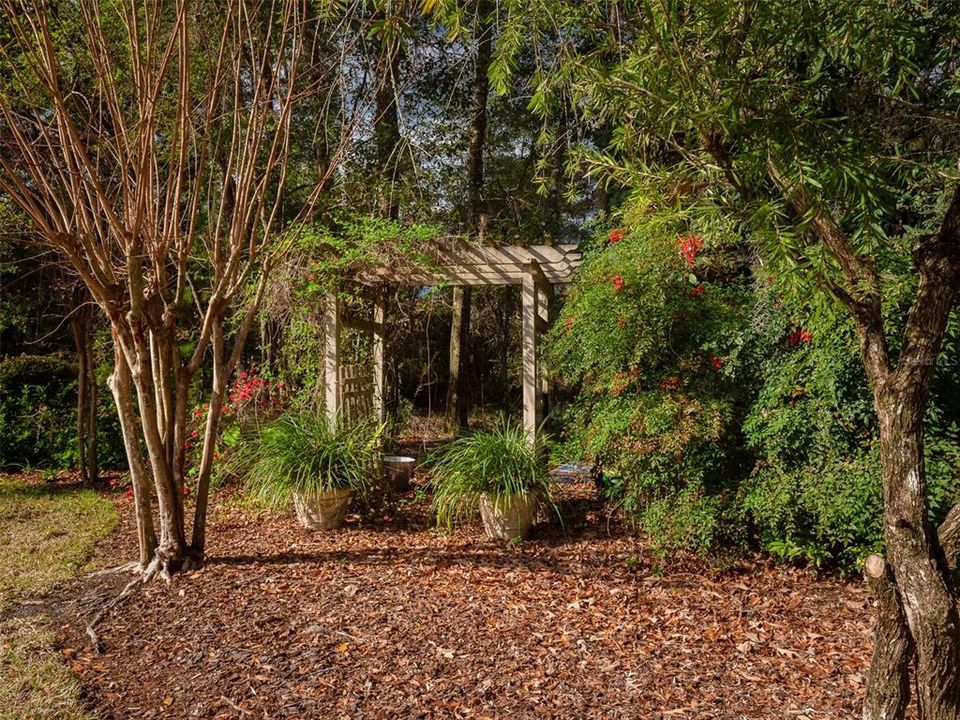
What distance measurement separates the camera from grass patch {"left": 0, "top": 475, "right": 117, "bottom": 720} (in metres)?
2.65

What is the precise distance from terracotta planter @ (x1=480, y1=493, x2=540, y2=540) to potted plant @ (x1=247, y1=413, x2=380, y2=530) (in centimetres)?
102

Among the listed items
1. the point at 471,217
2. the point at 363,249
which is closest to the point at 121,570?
the point at 363,249

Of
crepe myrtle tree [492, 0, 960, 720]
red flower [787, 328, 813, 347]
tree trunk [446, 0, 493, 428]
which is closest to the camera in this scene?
crepe myrtle tree [492, 0, 960, 720]

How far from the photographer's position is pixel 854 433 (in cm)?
374

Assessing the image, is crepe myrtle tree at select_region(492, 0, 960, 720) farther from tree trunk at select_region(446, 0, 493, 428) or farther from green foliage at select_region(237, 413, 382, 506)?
tree trunk at select_region(446, 0, 493, 428)

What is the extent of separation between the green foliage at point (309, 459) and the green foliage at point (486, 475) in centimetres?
62

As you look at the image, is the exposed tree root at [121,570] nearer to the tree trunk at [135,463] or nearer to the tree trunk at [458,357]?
the tree trunk at [135,463]

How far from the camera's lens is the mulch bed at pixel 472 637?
2.62 m

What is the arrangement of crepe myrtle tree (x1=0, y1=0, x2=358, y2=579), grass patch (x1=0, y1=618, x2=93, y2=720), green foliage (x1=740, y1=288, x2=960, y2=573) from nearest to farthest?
grass patch (x1=0, y1=618, x2=93, y2=720) < crepe myrtle tree (x1=0, y1=0, x2=358, y2=579) < green foliage (x1=740, y1=288, x2=960, y2=573)

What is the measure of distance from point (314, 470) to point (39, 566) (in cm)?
176

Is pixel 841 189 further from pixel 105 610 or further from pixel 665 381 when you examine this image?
pixel 105 610

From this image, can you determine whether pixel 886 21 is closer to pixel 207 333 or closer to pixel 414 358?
pixel 207 333

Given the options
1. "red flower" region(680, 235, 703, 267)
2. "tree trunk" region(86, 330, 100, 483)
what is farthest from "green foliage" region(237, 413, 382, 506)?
"red flower" region(680, 235, 703, 267)

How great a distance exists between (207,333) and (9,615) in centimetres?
175
